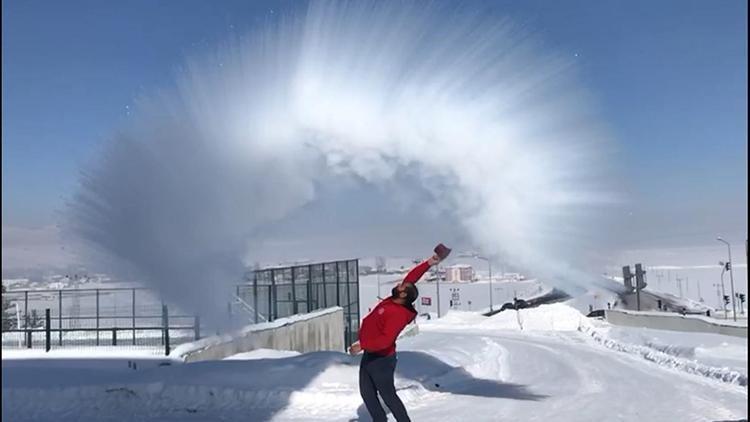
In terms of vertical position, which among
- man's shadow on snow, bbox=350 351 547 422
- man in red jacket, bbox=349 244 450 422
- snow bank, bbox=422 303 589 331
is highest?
man in red jacket, bbox=349 244 450 422

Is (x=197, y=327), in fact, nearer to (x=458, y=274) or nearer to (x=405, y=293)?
(x=405, y=293)

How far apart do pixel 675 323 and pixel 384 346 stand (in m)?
21.9

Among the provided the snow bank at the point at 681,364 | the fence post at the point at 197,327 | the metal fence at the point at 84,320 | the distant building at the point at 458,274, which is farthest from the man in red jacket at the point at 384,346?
the distant building at the point at 458,274

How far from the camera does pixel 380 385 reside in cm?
679

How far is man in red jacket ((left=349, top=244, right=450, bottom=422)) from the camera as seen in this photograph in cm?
677

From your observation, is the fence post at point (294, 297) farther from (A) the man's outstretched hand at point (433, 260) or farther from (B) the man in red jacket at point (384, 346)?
(B) the man in red jacket at point (384, 346)

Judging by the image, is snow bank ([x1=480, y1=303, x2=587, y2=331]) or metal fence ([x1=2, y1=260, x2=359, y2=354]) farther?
snow bank ([x1=480, y1=303, x2=587, y2=331])

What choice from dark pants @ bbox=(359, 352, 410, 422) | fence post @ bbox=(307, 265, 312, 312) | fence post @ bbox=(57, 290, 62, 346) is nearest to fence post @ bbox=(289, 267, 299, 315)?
fence post @ bbox=(307, 265, 312, 312)

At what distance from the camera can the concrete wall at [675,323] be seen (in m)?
20.3

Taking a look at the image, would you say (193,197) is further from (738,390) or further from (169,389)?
(738,390)

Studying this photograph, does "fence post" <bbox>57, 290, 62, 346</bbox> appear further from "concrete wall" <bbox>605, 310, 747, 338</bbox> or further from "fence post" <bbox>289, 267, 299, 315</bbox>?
"concrete wall" <bbox>605, 310, 747, 338</bbox>

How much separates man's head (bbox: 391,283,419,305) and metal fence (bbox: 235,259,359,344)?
11060mm

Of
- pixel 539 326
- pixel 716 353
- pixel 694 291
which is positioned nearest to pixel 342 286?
pixel 716 353

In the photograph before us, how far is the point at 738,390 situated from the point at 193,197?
10530 millimetres
